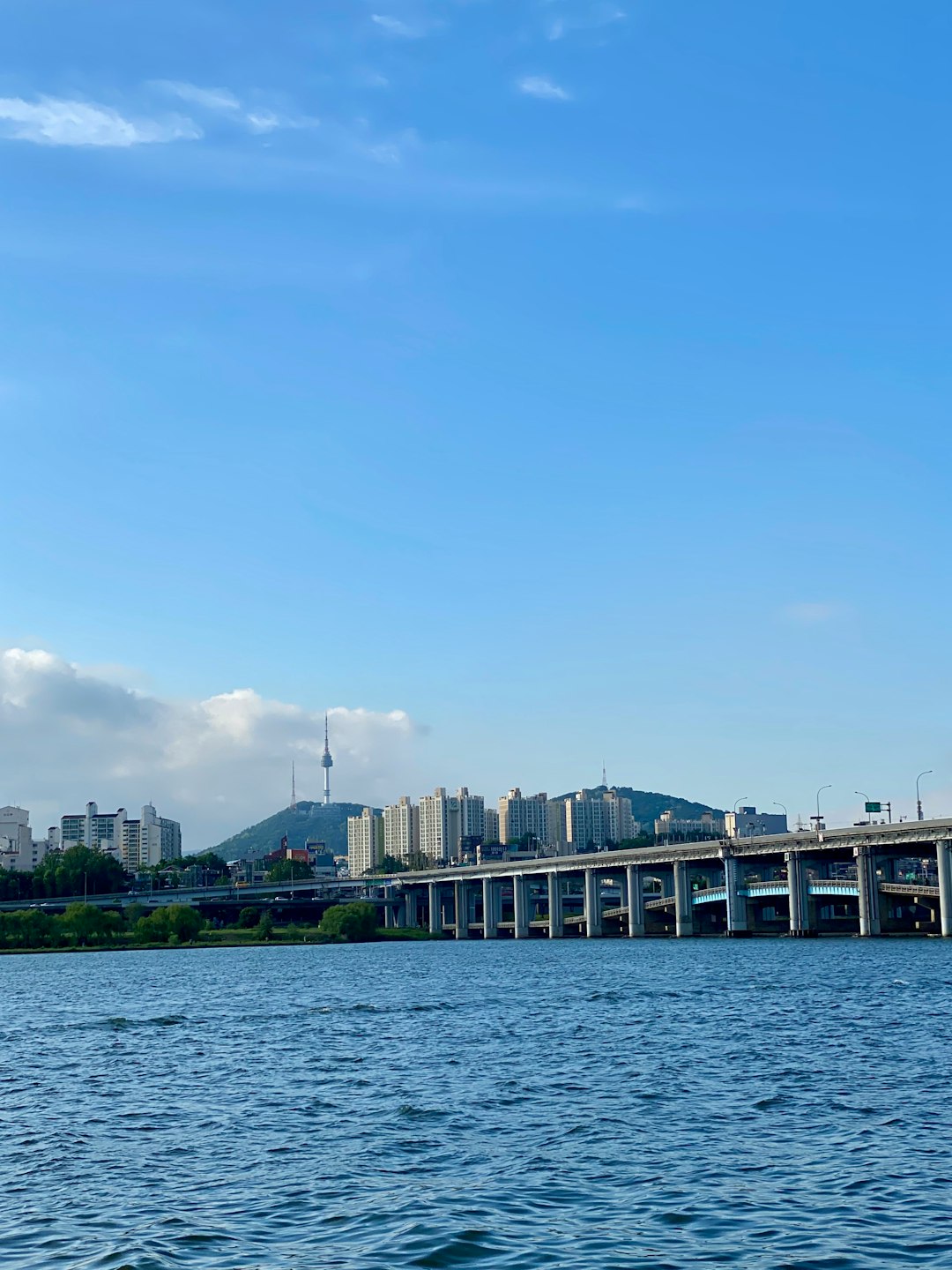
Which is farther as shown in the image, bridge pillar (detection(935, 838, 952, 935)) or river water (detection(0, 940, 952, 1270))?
bridge pillar (detection(935, 838, 952, 935))

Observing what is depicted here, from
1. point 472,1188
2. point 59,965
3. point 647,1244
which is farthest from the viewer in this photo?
point 59,965

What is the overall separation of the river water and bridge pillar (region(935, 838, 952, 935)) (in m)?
103

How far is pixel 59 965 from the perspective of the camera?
623 ft

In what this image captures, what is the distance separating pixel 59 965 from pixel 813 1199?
577ft

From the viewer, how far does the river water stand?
92.4ft

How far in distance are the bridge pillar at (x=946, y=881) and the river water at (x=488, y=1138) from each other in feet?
339

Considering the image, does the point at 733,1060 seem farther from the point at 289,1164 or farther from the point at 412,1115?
the point at 289,1164

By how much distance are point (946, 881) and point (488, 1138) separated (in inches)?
6306

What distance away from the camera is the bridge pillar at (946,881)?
185 m

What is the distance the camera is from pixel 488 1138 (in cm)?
4019

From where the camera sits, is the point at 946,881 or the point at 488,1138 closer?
the point at 488,1138

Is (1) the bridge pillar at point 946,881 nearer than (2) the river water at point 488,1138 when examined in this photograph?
No

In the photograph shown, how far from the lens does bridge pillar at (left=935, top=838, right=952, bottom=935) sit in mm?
185125

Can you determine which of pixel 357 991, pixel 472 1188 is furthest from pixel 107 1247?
pixel 357 991
